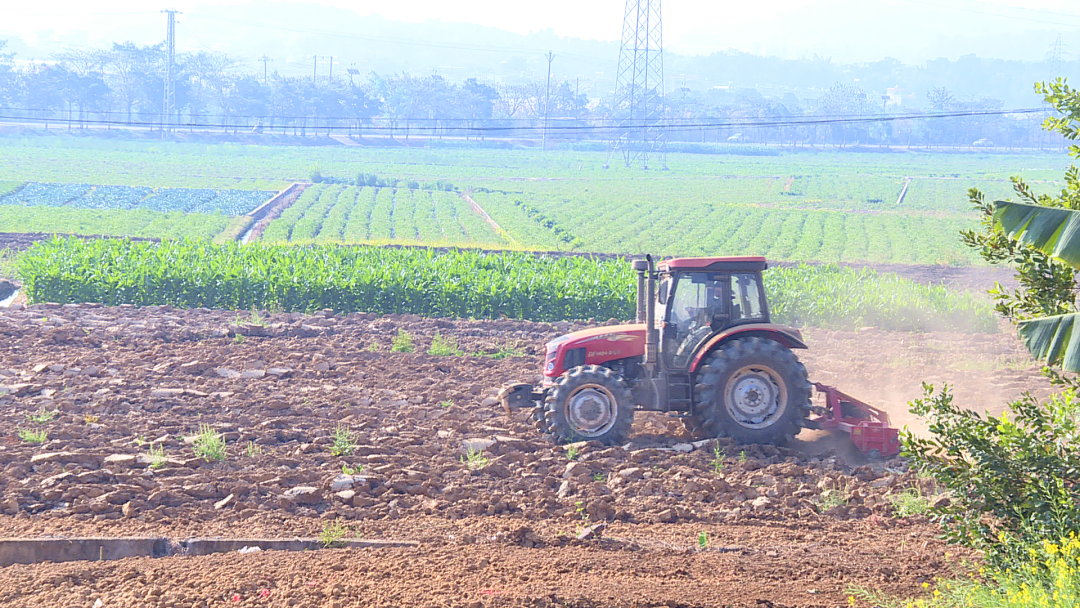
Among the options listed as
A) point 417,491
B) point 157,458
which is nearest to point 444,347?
point 157,458

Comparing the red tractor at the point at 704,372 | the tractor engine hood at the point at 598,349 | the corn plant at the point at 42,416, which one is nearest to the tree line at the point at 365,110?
the corn plant at the point at 42,416

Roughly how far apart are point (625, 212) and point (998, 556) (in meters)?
44.2

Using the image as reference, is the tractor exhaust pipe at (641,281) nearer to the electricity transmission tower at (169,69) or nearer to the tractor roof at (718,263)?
the tractor roof at (718,263)

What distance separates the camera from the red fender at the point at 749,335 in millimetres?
10844

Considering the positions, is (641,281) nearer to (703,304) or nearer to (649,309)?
(649,309)

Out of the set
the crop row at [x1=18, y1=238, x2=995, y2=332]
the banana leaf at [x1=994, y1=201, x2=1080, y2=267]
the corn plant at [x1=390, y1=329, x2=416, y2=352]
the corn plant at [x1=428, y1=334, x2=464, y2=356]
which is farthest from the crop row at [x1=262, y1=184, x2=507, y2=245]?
the banana leaf at [x1=994, y1=201, x2=1080, y2=267]

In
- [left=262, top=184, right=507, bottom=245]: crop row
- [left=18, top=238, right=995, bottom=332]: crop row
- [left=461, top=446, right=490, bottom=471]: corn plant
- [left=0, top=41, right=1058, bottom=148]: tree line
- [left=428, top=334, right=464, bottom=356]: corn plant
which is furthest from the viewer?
[left=0, top=41, right=1058, bottom=148]: tree line

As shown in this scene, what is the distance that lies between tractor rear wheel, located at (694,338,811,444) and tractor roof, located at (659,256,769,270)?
2.66 feet

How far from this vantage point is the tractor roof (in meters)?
10.8

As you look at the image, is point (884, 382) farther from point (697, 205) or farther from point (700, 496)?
point (697, 205)

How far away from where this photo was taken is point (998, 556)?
6.39m

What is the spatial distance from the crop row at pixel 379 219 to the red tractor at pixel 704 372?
25.3 m

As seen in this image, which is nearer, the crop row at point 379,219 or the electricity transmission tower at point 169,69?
the crop row at point 379,219

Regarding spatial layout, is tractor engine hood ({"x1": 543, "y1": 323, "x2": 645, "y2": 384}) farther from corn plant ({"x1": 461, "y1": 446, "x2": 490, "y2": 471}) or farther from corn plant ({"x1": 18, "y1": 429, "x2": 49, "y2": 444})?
corn plant ({"x1": 18, "y1": 429, "x2": 49, "y2": 444})
